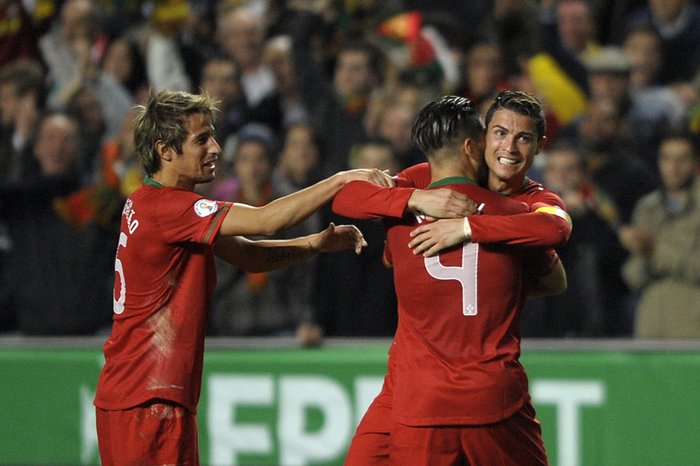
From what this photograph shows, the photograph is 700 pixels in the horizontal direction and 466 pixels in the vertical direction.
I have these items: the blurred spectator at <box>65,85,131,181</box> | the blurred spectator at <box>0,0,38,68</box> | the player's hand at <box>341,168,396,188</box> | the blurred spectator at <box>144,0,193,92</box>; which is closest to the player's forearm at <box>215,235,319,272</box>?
the player's hand at <box>341,168,396,188</box>

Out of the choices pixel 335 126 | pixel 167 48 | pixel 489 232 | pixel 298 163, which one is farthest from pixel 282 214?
pixel 167 48

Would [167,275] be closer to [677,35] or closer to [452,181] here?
[452,181]

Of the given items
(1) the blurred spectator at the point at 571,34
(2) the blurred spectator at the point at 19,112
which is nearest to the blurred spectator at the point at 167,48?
(2) the blurred spectator at the point at 19,112

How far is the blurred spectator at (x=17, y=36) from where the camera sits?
28.6 feet

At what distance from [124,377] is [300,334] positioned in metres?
2.77

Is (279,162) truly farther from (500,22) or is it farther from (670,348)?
(670,348)

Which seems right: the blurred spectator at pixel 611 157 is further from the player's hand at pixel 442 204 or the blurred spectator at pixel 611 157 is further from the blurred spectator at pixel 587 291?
the player's hand at pixel 442 204

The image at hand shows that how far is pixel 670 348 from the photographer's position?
655 cm

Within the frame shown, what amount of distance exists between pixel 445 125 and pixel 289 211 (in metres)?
0.64

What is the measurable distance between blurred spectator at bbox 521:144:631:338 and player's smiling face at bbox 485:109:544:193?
9.05 feet

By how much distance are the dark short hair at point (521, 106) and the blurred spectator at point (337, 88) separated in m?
3.33

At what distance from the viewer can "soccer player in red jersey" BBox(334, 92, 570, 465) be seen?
3.89 m

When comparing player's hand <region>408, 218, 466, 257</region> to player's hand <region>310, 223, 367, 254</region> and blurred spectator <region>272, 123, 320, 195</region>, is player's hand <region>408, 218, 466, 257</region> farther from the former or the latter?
blurred spectator <region>272, 123, 320, 195</region>

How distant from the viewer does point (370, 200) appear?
158 inches
